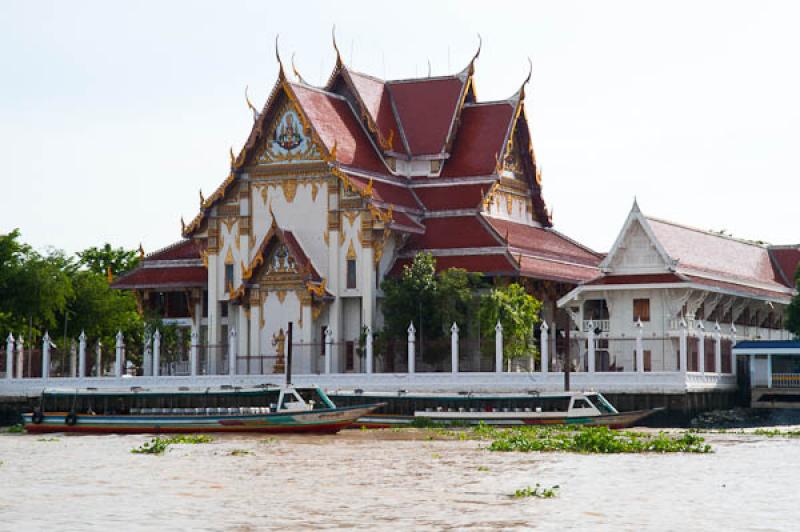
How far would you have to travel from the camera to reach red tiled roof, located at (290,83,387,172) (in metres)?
60.1

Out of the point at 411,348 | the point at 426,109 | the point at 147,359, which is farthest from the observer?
the point at 426,109

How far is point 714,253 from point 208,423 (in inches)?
849

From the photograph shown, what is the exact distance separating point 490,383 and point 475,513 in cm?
2544

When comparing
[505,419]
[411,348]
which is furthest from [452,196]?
[505,419]

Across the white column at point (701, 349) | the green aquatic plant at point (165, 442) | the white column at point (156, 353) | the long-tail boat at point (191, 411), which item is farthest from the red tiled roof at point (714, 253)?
the green aquatic plant at point (165, 442)

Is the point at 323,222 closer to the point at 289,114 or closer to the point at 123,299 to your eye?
the point at 289,114

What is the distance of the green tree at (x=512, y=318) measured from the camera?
52.9 metres

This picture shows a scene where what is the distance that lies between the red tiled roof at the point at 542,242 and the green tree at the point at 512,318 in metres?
4.50

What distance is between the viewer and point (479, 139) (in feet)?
211

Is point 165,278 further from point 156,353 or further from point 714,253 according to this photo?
point 714,253

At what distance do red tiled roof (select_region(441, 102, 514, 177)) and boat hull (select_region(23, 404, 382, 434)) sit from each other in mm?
17825

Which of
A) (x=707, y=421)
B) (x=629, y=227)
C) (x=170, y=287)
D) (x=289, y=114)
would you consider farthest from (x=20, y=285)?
(x=707, y=421)

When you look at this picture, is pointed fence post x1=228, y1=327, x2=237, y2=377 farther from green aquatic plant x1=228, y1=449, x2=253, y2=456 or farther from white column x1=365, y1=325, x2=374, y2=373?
green aquatic plant x1=228, y1=449, x2=253, y2=456

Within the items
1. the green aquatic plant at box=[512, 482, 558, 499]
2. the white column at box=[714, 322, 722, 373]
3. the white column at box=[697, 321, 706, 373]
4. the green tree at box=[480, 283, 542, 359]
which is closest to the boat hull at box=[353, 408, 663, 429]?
the white column at box=[697, 321, 706, 373]
